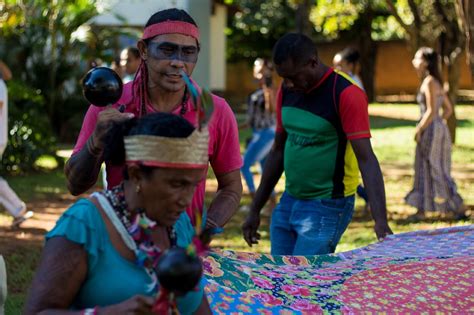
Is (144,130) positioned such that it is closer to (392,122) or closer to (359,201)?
(359,201)

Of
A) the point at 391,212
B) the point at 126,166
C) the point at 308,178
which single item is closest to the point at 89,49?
the point at 391,212

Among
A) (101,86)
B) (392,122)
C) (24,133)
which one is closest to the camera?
(101,86)

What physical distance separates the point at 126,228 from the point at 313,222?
9.68 feet

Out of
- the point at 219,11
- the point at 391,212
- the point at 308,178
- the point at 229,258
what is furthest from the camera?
the point at 219,11

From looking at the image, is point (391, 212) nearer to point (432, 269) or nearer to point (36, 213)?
point (36, 213)

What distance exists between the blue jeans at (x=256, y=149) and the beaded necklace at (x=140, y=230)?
841 cm

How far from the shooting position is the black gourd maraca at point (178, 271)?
262 centimetres

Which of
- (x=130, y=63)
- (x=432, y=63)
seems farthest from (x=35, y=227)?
(x=432, y=63)

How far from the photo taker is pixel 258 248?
9203 millimetres

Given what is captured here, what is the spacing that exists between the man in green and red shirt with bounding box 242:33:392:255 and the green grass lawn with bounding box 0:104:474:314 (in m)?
2.28

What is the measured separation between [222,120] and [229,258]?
3.26 ft

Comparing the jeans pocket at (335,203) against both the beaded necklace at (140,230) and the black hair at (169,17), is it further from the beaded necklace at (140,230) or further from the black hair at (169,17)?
the beaded necklace at (140,230)

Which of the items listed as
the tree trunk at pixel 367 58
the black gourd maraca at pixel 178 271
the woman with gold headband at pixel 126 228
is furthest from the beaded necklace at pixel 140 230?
the tree trunk at pixel 367 58

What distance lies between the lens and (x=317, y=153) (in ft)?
18.9
